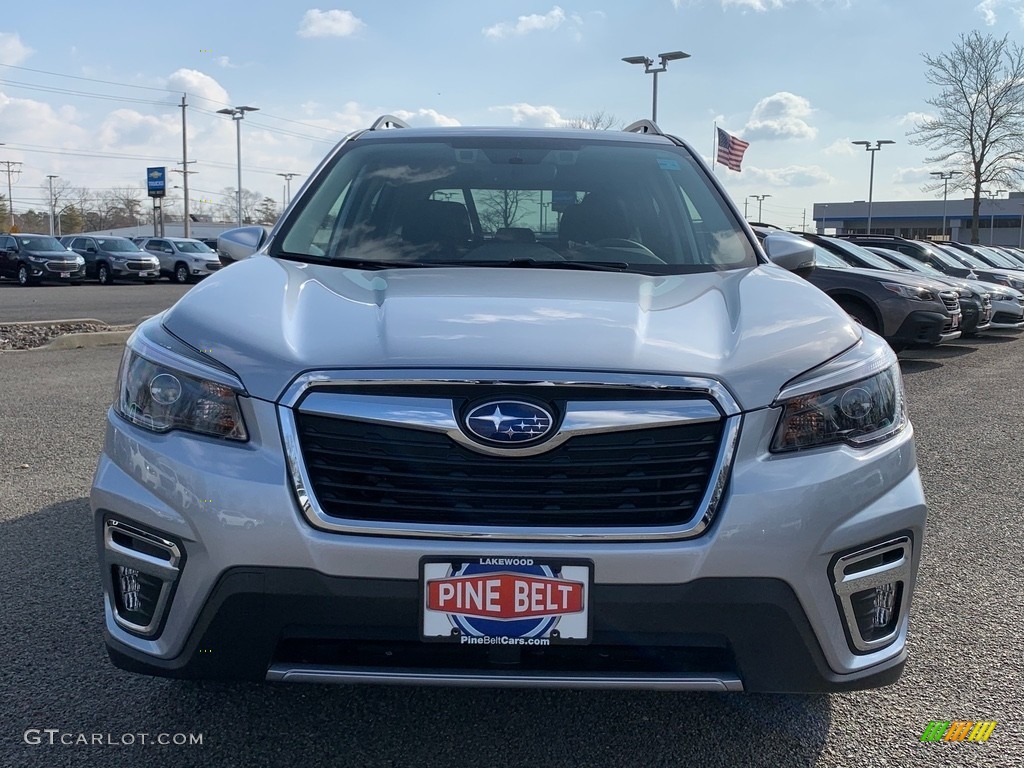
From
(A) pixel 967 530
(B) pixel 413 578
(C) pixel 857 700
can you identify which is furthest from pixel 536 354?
(A) pixel 967 530

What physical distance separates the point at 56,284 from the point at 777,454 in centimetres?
3329

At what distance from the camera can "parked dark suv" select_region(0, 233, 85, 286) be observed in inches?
1113

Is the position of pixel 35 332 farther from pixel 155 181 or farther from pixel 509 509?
pixel 155 181

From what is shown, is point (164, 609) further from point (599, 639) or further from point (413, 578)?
point (599, 639)

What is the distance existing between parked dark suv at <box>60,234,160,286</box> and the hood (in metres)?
30.4

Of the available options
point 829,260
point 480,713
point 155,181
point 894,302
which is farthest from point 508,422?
point 155,181

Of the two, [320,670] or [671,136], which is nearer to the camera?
[320,670]

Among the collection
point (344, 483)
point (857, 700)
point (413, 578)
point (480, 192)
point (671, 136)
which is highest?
point (671, 136)

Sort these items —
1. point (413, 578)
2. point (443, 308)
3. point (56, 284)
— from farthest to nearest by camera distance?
point (56, 284) → point (443, 308) → point (413, 578)

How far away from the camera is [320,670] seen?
2043 mm

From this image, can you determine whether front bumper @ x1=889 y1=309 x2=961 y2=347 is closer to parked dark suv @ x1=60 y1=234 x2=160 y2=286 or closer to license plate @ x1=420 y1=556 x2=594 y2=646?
license plate @ x1=420 y1=556 x2=594 y2=646

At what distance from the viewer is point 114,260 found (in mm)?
30578

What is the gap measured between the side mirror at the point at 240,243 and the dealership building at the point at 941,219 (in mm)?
85022

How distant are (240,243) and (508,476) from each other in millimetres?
2045
